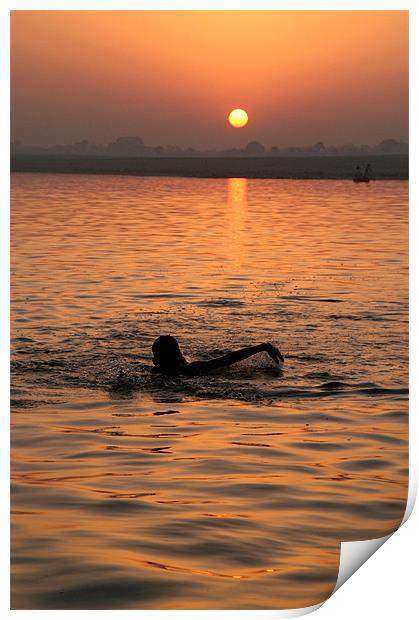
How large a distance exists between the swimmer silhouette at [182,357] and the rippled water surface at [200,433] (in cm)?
14

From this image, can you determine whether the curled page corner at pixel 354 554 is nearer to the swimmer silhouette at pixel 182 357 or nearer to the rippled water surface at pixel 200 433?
the rippled water surface at pixel 200 433

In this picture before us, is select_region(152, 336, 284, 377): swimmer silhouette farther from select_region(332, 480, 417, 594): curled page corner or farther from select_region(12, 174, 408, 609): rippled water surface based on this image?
select_region(332, 480, 417, 594): curled page corner

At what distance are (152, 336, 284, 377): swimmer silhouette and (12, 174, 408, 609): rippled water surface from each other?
0.14 metres

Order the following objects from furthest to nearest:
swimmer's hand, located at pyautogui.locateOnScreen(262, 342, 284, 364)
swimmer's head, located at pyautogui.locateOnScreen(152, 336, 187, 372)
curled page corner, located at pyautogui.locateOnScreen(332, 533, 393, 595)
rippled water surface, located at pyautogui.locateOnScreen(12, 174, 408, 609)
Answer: swimmer's head, located at pyautogui.locateOnScreen(152, 336, 187, 372), swimmer's hand, located at pyautogui.locateOnScreen(262, 342, 284, 364), curled page corner, located at pyautogui.locateOnScreen(332, 533, 393, 595), rippled water surface, located at pyautogui.locateOnScreen(12, 174, 408, 609)

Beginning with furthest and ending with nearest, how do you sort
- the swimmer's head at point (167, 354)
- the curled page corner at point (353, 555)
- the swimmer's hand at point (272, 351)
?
the swimmer's head at point (167, 354) → the swimmer's hand at point (272, 351) → the curled page corner at point (353, 555)

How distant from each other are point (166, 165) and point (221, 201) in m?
53.3

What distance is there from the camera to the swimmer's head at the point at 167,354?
9570 mm

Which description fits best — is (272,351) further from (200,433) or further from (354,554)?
(354,554)

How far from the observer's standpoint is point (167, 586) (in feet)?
19.4

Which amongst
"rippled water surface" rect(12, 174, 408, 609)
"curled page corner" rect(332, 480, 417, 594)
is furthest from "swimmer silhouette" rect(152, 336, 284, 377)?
"curled page corner" rect(332, 480, 417, 594)

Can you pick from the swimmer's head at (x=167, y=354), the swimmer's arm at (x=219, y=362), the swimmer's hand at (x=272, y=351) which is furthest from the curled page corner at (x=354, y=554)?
the swimmer's head at (x=167, y=354)

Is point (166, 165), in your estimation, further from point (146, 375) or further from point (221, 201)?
point (146, 375)

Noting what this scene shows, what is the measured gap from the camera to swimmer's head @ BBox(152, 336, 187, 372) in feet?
31.4

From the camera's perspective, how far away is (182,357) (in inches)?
391
